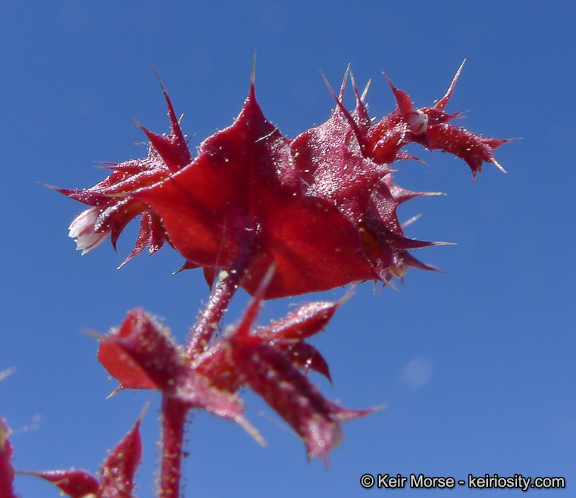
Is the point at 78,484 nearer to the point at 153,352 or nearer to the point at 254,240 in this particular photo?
the point at 153,352

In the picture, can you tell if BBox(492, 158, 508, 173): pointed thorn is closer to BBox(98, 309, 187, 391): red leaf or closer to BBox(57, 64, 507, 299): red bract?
BBox(57, 64, 507, 299): red bract

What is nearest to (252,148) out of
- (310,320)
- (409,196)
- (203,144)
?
(203,144)

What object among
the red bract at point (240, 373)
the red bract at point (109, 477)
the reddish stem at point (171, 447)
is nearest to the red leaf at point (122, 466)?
the red bract at point (109, 477)

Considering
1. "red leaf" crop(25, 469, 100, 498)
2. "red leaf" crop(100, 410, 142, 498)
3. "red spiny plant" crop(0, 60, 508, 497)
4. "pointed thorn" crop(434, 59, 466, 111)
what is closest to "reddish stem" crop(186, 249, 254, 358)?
"red spiny plant" crop(0, 60, 508, 497)

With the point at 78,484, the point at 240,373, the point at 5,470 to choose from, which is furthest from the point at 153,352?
the point at 5,470

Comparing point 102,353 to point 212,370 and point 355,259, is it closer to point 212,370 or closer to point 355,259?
point 212,370

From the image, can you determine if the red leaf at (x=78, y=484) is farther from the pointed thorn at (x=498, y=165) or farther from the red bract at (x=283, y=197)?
the pointed thorn at (x=498, y=165)

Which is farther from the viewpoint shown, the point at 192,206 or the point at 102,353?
the point at 192,206
